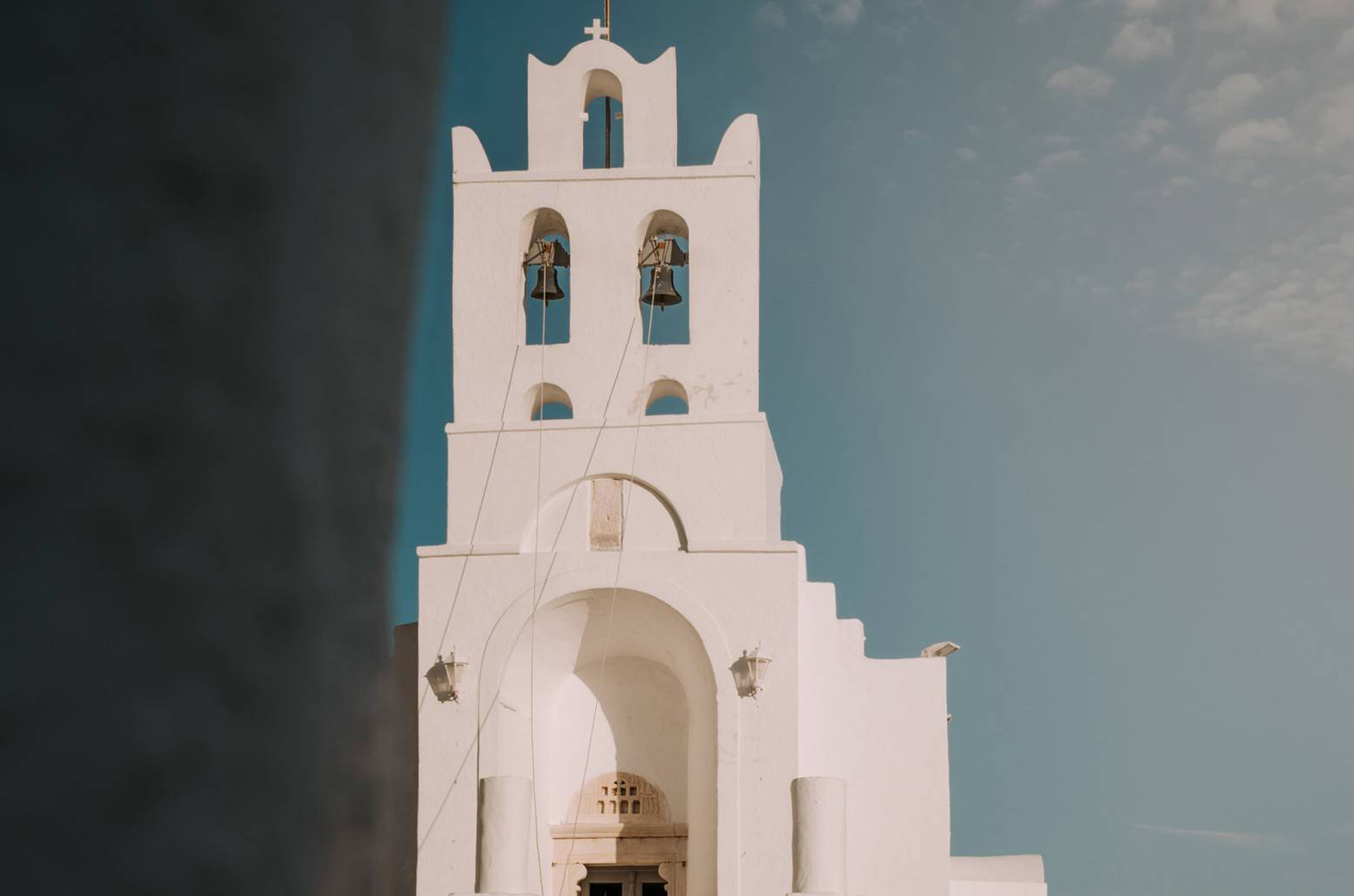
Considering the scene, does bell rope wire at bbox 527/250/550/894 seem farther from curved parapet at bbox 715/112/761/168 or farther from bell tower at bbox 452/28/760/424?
curved parapet at bbox 715/112/761/168

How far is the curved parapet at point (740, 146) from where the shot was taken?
12320mm

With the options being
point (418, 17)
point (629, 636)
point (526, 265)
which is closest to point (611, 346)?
point (526, 265)

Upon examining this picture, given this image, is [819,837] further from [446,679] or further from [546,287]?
[546,287]

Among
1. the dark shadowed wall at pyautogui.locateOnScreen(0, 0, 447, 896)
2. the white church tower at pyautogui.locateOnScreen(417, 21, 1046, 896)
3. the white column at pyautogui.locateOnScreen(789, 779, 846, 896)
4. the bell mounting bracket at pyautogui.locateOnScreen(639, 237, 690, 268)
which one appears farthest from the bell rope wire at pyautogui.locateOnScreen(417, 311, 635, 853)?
the dark shadowed wall at pyautogui.locateOnScreen(0, 0, 447, 896)

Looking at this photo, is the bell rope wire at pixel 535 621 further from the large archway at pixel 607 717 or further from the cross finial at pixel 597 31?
the cross finial at pixel 597 31

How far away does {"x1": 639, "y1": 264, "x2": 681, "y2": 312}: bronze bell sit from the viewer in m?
12.1

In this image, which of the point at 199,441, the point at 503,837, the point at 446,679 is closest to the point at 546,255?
the point at 446,679

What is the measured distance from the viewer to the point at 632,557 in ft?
38.0

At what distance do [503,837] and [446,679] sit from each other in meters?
1.43

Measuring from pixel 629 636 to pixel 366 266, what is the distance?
1178 centimetres

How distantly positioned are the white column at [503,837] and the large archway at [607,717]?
871 mm

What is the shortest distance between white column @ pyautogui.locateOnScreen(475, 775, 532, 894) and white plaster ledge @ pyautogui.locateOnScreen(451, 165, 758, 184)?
4565mm

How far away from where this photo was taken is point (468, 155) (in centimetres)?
1243

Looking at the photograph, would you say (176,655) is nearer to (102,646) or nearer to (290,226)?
(102,646)
